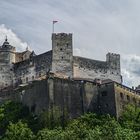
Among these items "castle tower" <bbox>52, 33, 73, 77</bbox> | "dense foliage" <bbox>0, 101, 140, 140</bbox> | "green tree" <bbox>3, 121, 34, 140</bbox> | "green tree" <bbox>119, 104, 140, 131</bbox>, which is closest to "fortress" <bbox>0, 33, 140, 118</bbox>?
"castle tower" <bbox>52, 33, 73, 77</bbox>

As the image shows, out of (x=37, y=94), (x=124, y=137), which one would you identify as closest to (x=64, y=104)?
(x=37, y=94)

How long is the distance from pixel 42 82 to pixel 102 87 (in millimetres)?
6489

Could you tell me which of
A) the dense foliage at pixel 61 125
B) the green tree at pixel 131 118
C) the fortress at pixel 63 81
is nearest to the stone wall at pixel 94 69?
the fortress at pixel 63 81

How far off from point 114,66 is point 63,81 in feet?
48.6

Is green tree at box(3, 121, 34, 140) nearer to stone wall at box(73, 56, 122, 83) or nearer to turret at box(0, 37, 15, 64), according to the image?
stone wall at box(73, 56, 122, 83)

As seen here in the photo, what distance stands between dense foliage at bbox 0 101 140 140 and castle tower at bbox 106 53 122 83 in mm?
11552

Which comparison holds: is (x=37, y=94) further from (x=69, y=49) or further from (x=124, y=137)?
(x=124, y=137)

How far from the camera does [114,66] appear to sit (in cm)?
7506

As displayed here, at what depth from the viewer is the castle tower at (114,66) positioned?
74.4m

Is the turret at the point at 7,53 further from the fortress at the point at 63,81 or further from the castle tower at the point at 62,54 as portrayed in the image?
the castle tower at the point at 62,54

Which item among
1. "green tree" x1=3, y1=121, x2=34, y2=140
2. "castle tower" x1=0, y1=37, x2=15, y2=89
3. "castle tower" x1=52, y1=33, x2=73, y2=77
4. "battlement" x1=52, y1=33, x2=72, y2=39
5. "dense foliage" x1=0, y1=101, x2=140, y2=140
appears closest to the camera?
"dense foliage" x1=0, y1=101, x2=140, y2=140

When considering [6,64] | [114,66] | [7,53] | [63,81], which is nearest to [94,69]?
[114,66]

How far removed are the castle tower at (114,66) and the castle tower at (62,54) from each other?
6.86 meters

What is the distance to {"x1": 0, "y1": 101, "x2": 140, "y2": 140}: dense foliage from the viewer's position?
49378 mm
